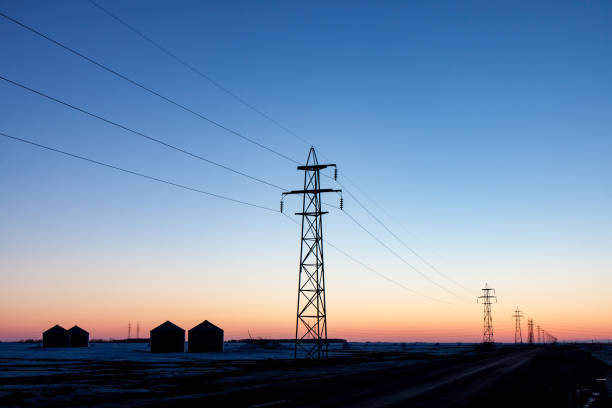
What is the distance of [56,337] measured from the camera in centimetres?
12494

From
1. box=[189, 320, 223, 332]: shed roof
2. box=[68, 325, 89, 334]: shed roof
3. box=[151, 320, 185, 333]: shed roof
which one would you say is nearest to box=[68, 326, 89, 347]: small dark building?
box=[68, 325, 89, 334]: shed roof

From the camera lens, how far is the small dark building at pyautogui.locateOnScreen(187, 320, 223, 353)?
97750 millimetres

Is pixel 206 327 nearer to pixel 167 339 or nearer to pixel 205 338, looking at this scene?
pixel 205 338

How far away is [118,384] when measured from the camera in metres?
29.7

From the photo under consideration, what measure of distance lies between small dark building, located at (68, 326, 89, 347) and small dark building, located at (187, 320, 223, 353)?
43.2 meters

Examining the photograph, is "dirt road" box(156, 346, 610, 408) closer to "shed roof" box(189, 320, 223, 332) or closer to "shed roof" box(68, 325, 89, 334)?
"shed roof" box(189, 320, 223, 332)

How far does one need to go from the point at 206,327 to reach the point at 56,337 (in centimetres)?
4632

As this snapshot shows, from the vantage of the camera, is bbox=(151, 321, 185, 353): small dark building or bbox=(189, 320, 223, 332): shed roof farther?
bbox=(189, 320, 223, 332): shed roof

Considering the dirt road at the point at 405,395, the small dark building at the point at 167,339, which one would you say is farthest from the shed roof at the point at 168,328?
the dirt road at the point at 405,395

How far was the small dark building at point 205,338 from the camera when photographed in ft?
321

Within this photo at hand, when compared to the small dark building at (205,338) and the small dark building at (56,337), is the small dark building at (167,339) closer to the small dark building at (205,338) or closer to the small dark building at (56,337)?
the small dark building at (205,338)

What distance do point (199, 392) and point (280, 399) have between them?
5.45 meters

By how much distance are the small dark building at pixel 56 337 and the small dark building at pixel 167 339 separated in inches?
1530

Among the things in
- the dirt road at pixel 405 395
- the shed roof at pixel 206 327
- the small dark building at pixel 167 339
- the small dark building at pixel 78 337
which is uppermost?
the dirt road at pixel 405 395
